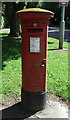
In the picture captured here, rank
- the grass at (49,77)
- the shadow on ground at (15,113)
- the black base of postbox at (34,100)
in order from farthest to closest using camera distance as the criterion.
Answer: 1. the grass at (49,77)
2. the black base of postbox at (34,100)
3. the shadow on ground at (15,113)

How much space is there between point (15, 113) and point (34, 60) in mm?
1020

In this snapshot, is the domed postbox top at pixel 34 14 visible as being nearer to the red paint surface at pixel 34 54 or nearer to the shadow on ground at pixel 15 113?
the red paint surface at pixel 34 54

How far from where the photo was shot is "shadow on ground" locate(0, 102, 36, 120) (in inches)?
148

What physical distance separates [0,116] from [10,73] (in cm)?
247

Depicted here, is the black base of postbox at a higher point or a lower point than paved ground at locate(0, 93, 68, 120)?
higher

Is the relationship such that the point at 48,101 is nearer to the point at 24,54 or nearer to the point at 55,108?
the point at 55,108

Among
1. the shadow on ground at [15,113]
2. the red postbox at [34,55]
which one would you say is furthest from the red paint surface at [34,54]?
the shadow on ground at [15,113]

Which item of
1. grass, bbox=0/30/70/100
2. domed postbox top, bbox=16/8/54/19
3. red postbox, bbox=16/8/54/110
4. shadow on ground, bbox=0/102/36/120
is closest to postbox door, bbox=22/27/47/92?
red postbox, bbox=16/8/54/110

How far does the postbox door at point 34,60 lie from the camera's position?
3869 millimetres

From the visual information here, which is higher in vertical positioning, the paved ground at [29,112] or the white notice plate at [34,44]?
the white notice plate at [34,44]

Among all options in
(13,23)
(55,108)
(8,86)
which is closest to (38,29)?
(55,108)

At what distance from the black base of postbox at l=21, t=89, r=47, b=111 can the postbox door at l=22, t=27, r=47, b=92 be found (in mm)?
83

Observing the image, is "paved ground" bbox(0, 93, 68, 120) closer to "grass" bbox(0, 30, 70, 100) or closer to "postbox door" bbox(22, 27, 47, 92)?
"grass" bbox(0, 30, 70, 100)

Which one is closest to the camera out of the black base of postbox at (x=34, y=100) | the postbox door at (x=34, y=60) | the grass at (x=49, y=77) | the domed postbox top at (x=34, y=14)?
the domed postbox top at (x=34, y=14)
